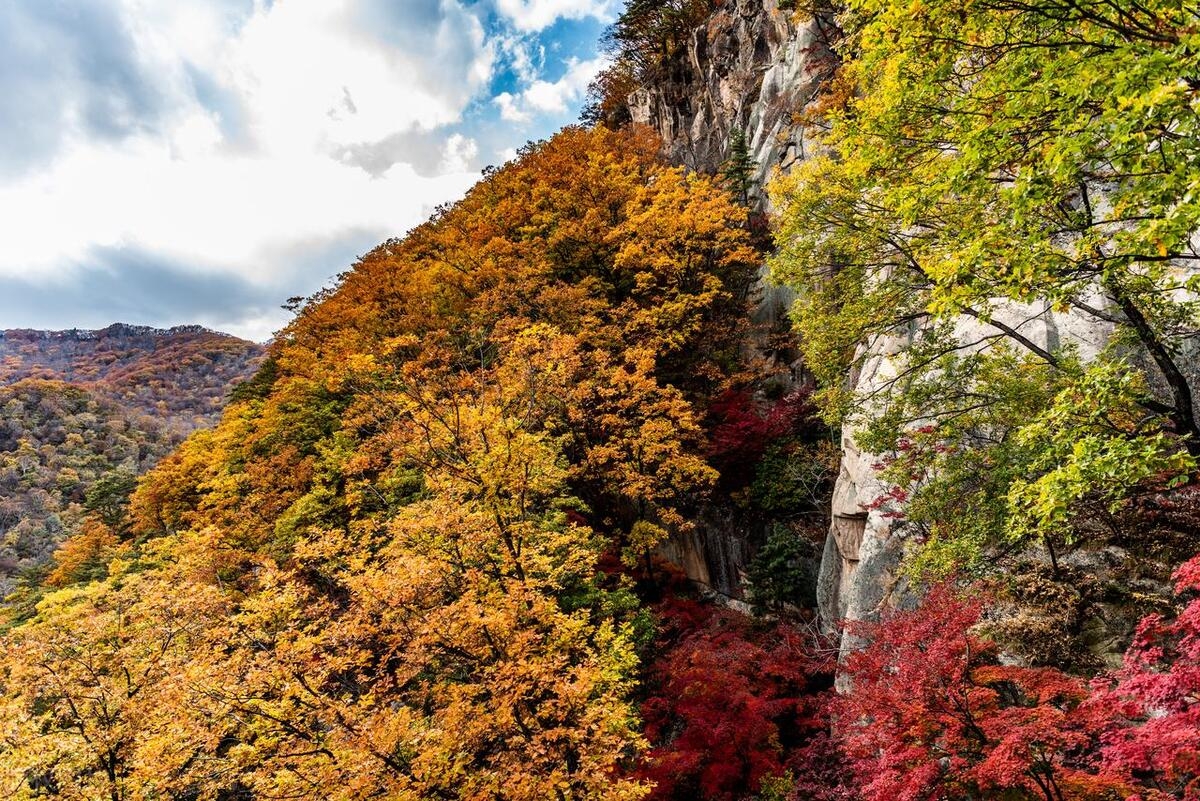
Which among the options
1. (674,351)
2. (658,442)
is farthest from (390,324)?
(658,442)

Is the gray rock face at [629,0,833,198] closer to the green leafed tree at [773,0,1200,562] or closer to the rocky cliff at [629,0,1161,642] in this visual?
the rocky cliff at [629,0,1161,642]

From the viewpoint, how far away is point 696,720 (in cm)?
1204

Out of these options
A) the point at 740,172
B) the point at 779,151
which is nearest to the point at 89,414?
the point at 740,172

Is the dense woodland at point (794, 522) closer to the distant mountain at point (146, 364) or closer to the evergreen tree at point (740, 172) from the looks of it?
the evergreen tree at point (740, 172)

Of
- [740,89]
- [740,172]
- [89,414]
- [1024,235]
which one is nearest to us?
[1024,235]

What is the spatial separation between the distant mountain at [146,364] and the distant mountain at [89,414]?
25cm

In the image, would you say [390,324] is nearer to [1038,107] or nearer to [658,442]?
[658,442]

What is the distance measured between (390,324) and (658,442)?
16.4m

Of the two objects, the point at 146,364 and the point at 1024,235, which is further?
the point at 146,364

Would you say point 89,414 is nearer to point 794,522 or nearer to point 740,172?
point 740,172

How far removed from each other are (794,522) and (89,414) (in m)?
93.0

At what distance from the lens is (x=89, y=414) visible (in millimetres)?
70625

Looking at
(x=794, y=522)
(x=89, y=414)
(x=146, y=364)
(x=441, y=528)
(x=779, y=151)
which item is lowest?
(x=794, y=522)

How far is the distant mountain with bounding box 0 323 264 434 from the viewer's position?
94.1 m
